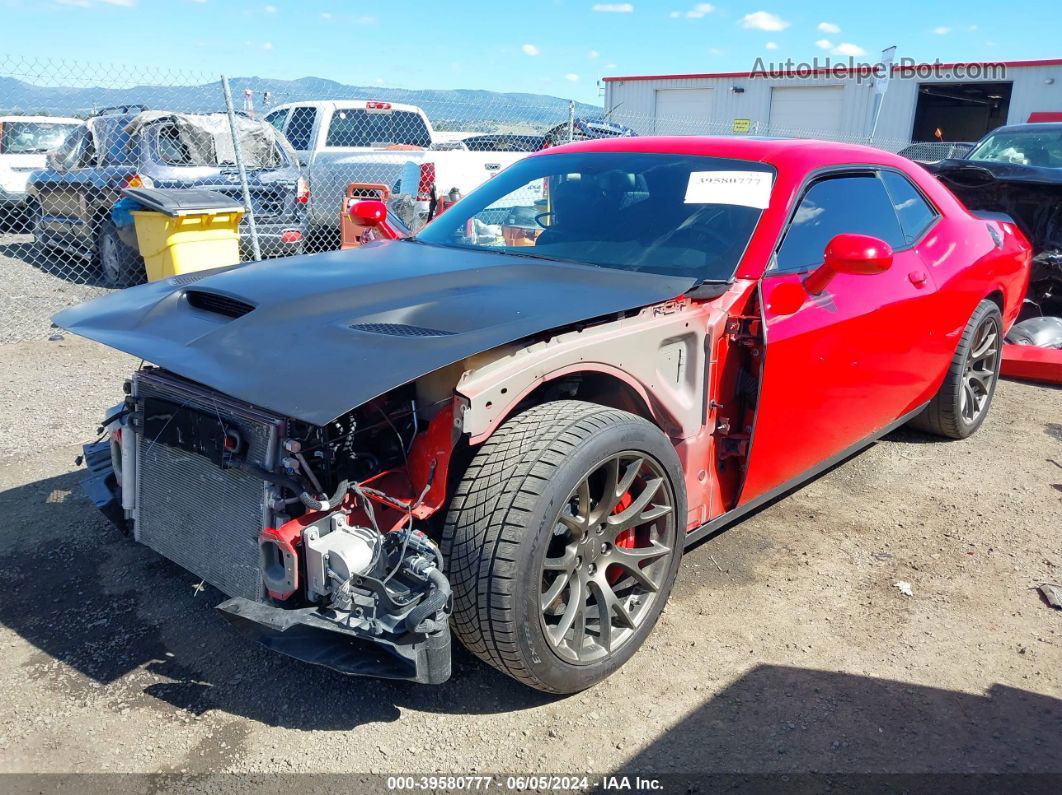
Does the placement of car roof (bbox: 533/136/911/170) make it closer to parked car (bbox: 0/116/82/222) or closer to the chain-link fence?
the chain-link fence

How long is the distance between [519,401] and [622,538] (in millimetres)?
680

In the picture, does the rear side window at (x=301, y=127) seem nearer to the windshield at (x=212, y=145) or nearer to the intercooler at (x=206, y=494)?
the windshield at (x=212, y=145)

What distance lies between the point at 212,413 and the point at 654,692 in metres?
1.62

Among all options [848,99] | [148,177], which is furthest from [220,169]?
[848,99]

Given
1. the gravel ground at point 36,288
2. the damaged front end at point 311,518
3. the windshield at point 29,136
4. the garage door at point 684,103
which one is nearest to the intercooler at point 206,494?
the damaged front end at point 311,518

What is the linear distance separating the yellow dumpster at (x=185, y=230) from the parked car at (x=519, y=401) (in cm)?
405

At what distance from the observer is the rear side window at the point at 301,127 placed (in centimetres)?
1059

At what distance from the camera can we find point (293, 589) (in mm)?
2221

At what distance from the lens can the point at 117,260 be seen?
29.1ft

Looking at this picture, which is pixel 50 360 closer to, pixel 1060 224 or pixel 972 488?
pixel 972 488

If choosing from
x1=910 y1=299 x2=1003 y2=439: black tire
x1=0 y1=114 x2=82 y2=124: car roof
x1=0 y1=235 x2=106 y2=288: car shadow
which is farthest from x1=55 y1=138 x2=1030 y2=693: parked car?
x1=0 y1=114 x2=82 y2=124: car roof

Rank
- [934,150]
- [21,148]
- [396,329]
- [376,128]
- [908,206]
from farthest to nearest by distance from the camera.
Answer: [934,150] < [21,148] < [376,128] < [908,206] < [396,329]

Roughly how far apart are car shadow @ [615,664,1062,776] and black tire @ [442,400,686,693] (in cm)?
34

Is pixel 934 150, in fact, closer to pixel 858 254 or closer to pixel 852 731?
pixel 858 254
